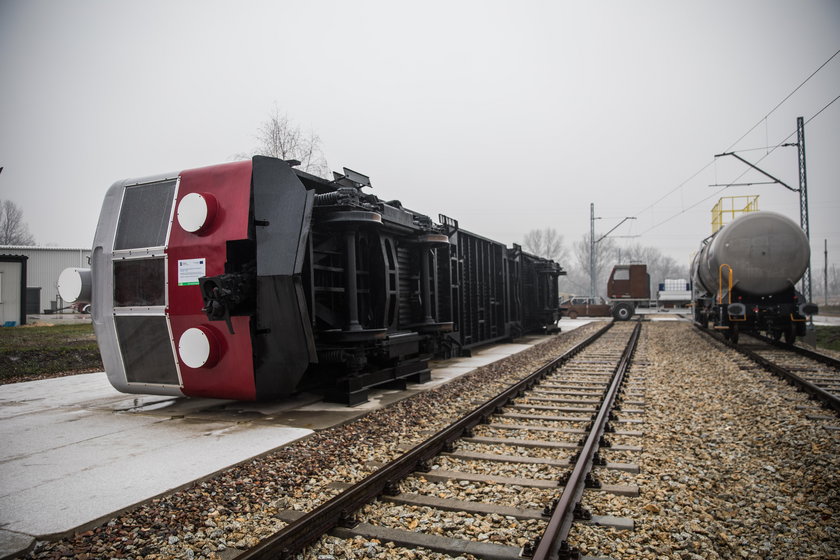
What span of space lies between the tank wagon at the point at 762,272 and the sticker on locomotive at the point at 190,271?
1222cm

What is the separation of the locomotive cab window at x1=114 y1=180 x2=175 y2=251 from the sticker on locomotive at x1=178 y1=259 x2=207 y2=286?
0.45m

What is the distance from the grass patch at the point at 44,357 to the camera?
399 inches

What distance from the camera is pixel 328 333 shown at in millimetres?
6570

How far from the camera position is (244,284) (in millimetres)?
5879

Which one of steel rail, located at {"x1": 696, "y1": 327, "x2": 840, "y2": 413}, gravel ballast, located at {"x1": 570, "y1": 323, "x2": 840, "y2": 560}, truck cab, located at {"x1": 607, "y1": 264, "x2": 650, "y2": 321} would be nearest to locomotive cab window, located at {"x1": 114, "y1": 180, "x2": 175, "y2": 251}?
gravel ballast, located at {"x1": 570, "y1": 323, "x2": 840, "y2": 560}

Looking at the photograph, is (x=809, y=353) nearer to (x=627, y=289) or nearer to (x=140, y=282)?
(x=140, y=282)

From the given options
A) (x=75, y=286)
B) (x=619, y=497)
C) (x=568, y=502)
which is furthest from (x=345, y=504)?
(x=75, y=286)

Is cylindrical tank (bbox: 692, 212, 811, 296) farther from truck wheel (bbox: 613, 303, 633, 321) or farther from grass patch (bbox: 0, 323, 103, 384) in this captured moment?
truck wheel (bbox: 613, 303, 633, 321)

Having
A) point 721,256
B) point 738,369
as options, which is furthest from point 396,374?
point 721,256

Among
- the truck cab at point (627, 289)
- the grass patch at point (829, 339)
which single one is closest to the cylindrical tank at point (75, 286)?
the grass patch at point (829, 339)

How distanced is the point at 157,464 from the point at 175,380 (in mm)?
2119

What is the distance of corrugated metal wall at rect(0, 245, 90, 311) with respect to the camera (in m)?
32.8

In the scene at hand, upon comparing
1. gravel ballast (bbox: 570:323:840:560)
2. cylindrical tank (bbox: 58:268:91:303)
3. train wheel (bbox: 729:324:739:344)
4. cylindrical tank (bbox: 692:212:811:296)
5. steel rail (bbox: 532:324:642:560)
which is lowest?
gravel ballast (bbox: 570:323:840:560)

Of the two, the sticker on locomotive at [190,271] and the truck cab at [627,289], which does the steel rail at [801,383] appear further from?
the truck cab at [627,289]
